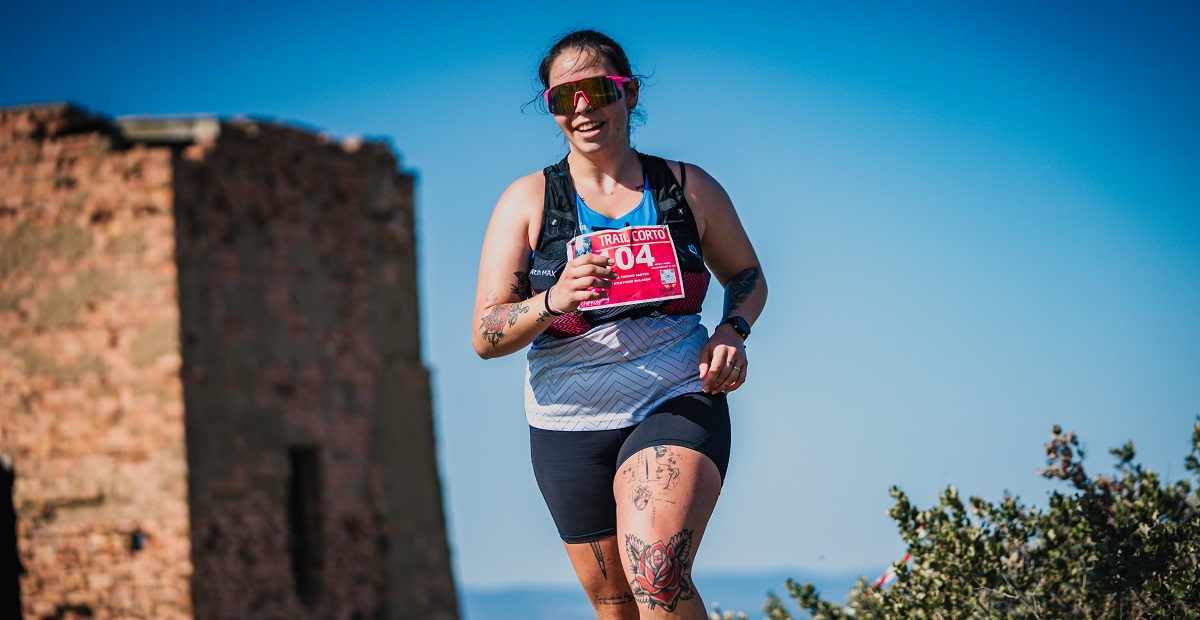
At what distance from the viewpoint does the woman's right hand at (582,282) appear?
367 centimetres

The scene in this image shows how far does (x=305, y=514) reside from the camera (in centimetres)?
1080

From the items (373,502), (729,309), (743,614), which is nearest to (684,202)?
(729,309)

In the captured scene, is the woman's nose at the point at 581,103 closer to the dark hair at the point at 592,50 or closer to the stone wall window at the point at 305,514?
the dark hair at the point at 592,50

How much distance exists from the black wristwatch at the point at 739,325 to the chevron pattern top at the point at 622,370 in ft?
0.42

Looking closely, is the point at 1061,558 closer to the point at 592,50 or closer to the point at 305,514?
the point at 592,50

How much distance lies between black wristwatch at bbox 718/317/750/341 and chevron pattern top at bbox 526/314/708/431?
0.42 ft

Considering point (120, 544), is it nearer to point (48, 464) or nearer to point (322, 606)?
point (48, 464)

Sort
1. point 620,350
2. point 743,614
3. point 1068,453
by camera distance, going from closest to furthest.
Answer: point 620,350
point 1068,453
point 743,614

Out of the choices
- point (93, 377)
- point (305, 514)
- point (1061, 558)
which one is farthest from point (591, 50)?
point (305, 514)

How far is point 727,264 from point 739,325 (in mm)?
295

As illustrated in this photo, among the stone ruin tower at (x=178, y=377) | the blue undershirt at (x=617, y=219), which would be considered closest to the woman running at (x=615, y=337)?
the blue undershirt at (x=617, y=219)

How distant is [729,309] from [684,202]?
1.15 feet

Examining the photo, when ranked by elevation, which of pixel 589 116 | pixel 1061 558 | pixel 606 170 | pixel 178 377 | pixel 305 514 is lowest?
pixel 1061 558

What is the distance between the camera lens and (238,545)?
33.0 feet
